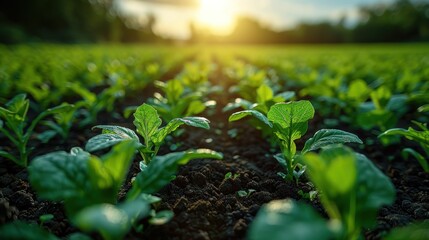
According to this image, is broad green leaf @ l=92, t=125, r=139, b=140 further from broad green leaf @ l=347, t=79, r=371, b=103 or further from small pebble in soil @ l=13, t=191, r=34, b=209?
broad green leaf @ l=347, t=79, r=371, b=103

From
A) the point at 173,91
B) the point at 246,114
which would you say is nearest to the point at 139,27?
the point at 173,91

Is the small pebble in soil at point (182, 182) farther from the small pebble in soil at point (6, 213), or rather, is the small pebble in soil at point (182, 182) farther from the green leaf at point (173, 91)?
the green leaf at point (173, 91)

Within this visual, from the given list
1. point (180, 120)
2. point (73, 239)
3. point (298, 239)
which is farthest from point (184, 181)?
point (298, 239)

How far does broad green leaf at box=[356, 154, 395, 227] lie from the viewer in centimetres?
125

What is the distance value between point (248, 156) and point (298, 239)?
2.02 meters

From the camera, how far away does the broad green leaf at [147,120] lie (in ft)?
6.34

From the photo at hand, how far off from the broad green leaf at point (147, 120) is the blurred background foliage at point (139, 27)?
94.5 ft

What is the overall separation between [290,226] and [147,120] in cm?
120

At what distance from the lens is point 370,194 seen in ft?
4.18

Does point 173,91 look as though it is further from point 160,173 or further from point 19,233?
point 19,233

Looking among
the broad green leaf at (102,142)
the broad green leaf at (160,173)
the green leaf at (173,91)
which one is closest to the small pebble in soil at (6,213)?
the broad green leaf at (102,142)

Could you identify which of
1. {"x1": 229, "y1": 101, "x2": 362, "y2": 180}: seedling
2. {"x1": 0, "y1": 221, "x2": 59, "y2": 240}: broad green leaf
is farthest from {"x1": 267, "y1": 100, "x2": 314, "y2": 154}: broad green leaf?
{"x1": 0, "y1": 221, "x2": 59, "y2": 240}: broad green leaf

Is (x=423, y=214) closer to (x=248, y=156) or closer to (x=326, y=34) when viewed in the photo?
(x=248, y=156)

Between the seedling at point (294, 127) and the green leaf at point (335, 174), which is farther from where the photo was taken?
the seedling at point (294, 127)
